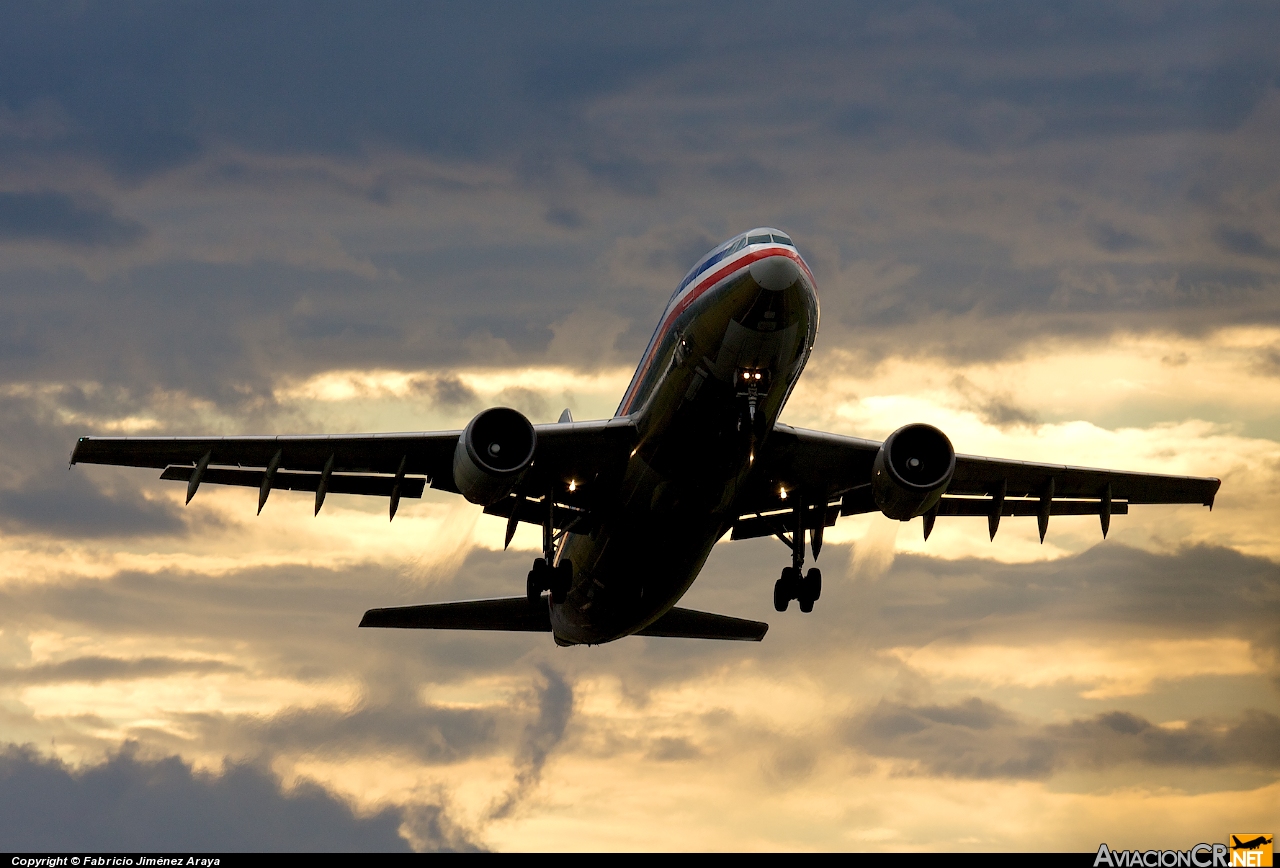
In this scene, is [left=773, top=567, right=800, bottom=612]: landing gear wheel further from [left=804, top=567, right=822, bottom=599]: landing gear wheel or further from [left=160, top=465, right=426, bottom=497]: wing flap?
[left=160, top=465, right=426, bottom=497]: wing flap

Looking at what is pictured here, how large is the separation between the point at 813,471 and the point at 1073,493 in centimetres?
821

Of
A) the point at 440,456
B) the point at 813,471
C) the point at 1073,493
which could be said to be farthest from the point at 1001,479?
the point at 440,456

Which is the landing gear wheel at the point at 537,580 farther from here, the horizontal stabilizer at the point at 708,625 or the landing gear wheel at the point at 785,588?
the horizontal stabilizer at the point at 708,625

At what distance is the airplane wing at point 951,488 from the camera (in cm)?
3331

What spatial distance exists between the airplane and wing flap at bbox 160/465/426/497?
42 mm

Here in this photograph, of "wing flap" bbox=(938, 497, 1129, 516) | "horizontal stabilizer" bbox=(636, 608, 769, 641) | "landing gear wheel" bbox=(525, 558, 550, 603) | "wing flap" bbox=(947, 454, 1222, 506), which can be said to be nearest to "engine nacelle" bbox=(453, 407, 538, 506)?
"landing gear wheel" bbox=(525, 558, 550, 603)

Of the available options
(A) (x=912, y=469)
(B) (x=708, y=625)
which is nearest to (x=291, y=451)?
(A) (x=912, y=469)

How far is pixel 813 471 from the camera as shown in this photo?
111 ft

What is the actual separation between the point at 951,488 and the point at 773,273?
12.1 meters

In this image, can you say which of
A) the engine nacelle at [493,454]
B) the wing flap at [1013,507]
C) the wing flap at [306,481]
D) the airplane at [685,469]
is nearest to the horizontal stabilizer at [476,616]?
the airplane at [685,469]

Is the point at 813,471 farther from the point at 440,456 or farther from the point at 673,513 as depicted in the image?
the point at 440,456

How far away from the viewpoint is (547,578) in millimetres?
33781

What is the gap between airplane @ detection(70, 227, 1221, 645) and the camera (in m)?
28.1

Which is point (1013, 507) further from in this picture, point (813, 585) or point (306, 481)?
point (306, 481)
